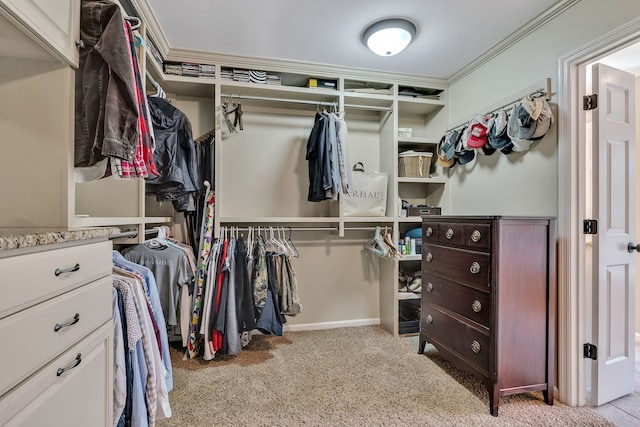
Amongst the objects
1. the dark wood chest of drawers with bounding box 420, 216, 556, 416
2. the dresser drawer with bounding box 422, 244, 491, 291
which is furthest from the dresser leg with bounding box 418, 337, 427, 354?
the dresser drawer with bounding box 422, 244, 491, 291

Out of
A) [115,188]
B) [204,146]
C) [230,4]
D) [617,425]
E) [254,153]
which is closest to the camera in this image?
[617,425]

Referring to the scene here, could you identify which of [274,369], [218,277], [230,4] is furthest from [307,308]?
[230,4]

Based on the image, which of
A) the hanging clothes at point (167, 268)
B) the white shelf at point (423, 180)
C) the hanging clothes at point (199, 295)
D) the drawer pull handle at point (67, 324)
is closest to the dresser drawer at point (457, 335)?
the white shelf at point (423, 180)

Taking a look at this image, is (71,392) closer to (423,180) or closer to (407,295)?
(407,295)

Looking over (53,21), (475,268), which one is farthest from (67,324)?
(475,268)

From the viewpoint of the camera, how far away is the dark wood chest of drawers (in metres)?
1.66

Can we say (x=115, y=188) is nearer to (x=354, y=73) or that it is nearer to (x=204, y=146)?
(x=204, y=146)

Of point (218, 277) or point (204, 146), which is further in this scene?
point (204, 146)

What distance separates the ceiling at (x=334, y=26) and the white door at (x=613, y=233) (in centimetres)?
67

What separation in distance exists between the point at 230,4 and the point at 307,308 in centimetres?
238

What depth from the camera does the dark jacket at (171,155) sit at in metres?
1.91

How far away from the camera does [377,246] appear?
8.96ft

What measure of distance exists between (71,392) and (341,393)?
4.45ft

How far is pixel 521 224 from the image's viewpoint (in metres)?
1.70
